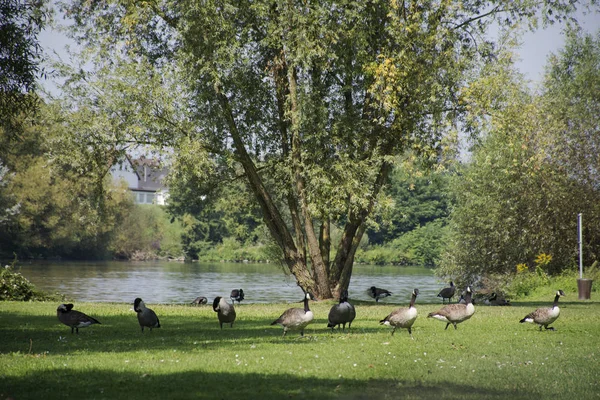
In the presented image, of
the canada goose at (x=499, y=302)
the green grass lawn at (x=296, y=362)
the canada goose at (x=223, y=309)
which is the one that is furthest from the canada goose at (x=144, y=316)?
the canada goose at (x=499, y=302)

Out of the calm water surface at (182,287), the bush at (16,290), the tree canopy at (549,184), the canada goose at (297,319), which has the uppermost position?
the tree canopy at (549,184)

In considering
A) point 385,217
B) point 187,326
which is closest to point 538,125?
point 385,217

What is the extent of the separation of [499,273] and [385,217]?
20934mm

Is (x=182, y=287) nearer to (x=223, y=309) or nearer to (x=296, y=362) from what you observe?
(x=223, y=309)

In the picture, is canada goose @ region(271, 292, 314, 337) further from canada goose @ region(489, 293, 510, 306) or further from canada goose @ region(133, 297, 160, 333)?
canada goose @ region(489, 293, 510, 306)

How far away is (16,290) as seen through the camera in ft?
99.1

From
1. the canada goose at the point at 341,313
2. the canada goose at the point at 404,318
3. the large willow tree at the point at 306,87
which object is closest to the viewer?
the canada goose at the point at 404,318

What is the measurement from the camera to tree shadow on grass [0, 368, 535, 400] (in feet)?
33.1

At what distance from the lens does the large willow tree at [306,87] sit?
91.8ft

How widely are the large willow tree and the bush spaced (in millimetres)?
7861

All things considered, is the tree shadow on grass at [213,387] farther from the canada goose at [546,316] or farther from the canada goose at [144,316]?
the canada goose at [546,316]

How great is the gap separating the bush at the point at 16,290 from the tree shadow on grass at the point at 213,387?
65.0 ft

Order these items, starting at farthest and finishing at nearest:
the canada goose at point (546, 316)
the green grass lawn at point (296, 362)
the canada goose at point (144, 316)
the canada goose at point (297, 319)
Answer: the canada goose at point (546, 316)
the canada goose at point (144, 316)
the canada goose at point (297, 319)
the green grass lawn at point (296, 362)

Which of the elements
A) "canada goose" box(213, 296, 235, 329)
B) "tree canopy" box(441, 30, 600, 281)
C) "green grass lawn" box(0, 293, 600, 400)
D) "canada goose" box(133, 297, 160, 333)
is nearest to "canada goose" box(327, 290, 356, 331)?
"green grass lawn" box(0, 293, 600, 400)
